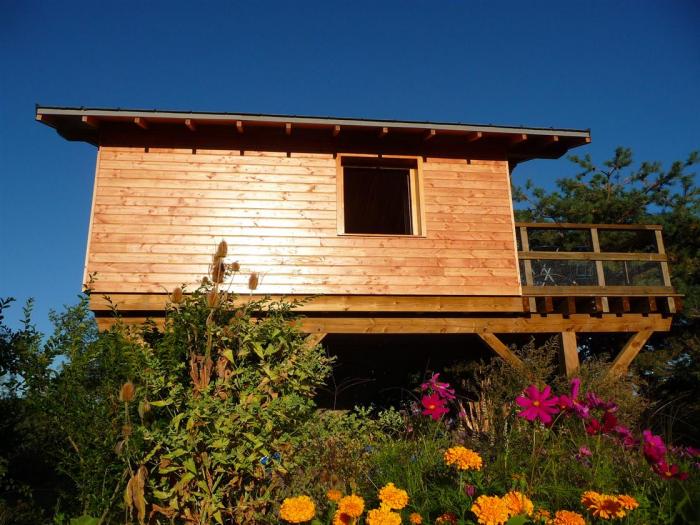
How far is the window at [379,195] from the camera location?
8125mm

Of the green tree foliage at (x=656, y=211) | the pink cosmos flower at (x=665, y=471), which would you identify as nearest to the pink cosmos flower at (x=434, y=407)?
the pink cosmos flower at (x=665, y=471)

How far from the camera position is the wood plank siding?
7.28 metres

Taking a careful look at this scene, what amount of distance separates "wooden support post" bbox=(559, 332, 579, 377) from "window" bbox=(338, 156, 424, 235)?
9.17 ft

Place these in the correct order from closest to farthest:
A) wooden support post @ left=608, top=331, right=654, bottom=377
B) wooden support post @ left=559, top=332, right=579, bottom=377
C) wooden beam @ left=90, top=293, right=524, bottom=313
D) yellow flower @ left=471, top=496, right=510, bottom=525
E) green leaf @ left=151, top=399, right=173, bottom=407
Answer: yellow flower @ left=471, top=496, right=510, bottom=525
green leaf @ left=151, top=399, right=173, bottom=407
wooden beam @ left=90, top=293, right=524, bottom=313
wooden support post @ left=559, top=332, right=579, bottom=377
wooden support post @ left=608, top=331, right=654, bottom=377

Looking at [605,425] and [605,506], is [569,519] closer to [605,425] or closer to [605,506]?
[605,506]

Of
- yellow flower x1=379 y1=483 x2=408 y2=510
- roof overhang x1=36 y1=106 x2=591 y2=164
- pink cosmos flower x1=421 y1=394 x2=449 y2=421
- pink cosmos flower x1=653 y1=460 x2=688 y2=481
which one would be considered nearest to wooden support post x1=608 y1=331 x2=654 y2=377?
roof overhang x1=36 y1=106 x2=591 y2=164

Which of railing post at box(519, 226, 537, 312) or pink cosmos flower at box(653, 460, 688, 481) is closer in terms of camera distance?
pink cosmos flower at box(653, 460, 688, 481)

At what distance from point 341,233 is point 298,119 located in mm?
1796

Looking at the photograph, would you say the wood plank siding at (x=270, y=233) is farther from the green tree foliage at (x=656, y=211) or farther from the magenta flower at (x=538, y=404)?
the green tree foliage at (x=656, y=211)

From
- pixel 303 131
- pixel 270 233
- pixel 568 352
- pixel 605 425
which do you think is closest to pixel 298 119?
pixel 303 131

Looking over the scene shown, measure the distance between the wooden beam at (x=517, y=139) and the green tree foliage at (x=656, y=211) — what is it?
5.28m

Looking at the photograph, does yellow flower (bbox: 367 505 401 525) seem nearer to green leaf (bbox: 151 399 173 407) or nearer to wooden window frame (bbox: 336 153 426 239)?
green leaf (bbox: 151 399 173 407)

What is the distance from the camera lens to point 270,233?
7.53m

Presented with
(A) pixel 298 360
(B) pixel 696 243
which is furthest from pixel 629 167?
(A) pixel 298 360
